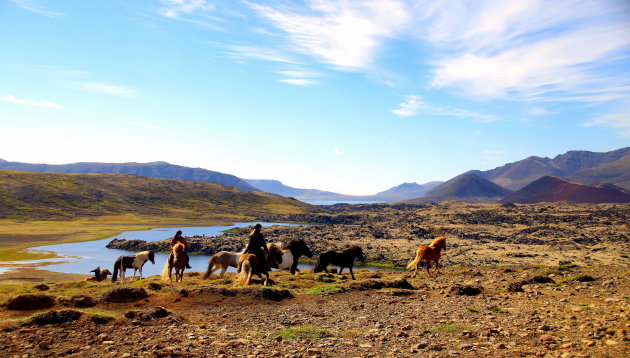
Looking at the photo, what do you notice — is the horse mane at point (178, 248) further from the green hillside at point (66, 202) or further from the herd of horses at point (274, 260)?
the green hillside at point (66, 202)

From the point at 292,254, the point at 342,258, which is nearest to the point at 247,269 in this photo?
the point at 292,254

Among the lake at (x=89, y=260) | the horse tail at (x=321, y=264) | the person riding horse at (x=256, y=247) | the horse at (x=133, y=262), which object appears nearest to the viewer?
the person riding horse at (x=256, y=247)

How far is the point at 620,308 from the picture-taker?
38.3 ft

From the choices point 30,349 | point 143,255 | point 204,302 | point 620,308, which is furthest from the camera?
point 143,255

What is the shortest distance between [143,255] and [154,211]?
159 metres

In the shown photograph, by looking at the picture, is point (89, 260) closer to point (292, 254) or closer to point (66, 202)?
point (292, 254)

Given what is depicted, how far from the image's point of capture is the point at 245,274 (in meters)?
19.5

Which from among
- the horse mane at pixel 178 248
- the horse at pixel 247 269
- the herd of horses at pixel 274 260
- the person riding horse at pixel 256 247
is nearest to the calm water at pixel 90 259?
the herd of horses at pixel 274 260

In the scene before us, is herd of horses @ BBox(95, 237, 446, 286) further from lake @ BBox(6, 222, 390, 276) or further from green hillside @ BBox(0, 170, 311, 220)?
green hillside @ BBox(0, 170, 311, 220)

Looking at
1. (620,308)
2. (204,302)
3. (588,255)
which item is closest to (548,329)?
(620,308)

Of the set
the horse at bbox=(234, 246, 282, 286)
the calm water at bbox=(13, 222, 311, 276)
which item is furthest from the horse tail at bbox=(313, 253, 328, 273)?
the calm water at bbox=(13, 222, 311, 276)

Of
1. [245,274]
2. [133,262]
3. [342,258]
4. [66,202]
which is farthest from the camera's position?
[66,202]

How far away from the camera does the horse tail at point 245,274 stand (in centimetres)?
1920

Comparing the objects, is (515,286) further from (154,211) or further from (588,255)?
(154,211)
